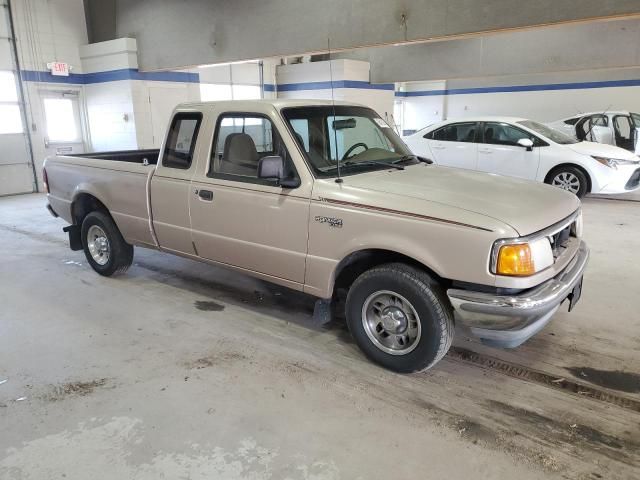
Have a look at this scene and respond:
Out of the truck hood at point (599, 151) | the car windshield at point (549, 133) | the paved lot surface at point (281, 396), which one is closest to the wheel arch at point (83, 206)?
the paved lot surface at point (281, 396)

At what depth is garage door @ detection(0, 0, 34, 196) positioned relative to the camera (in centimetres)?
1104

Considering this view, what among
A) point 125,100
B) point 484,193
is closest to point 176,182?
point 484,193

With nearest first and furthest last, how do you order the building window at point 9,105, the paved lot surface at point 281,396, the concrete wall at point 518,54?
the paved lot surface at point 281,396 → the building window at point 9,105 → the concrete wall at point 518,54

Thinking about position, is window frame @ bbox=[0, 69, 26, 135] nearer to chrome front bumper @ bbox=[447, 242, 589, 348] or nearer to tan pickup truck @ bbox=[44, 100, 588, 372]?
tan pickup truck @ bbox=[44, 100, 588, 372]

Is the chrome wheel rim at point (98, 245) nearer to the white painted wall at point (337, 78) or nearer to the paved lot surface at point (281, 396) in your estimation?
the paved lot surface at point (281, 396)

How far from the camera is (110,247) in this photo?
5141 millimetres

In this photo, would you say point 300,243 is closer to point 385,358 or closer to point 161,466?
point 385,358

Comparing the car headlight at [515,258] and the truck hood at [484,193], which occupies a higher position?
the truck hood at [484,193]

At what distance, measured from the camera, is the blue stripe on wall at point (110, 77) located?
1143cm

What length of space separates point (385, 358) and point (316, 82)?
1242cm

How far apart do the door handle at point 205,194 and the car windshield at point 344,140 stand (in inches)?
35.0

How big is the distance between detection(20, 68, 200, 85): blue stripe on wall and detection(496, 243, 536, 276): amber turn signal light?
35.6ft

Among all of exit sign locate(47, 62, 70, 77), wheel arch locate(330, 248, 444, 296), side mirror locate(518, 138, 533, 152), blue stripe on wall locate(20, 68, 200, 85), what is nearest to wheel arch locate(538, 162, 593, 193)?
side mirror locate(518, 138, 533, 152)

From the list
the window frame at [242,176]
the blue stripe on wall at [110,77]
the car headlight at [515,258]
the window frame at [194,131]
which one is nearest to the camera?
the car headlight at [515,258]
